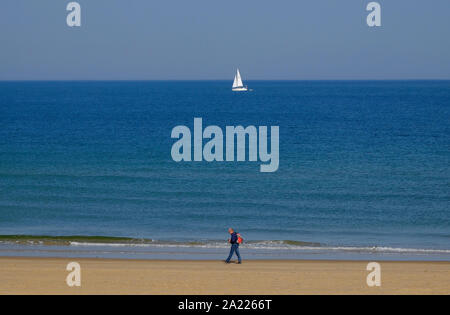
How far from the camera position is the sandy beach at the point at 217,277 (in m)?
18.9

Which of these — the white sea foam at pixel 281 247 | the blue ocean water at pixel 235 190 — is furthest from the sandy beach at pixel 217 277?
the blue ocean water at pixel 235 190

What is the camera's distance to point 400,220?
31.0 m

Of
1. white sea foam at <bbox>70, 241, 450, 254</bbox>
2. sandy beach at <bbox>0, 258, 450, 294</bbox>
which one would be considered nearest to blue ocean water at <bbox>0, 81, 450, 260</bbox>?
white sea foam at <bbox>70, 241, 450, 254</bbox>

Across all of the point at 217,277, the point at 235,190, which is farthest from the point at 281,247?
the point at 235,190

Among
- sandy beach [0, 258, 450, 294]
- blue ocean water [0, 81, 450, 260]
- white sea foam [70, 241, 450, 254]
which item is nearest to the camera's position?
sandy beach [0, 258, 450, 294]

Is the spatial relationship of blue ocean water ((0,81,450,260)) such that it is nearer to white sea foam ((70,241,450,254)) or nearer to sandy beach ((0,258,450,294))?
white sea foam ((70,241,450,254))

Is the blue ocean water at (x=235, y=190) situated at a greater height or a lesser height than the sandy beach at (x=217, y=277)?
greater

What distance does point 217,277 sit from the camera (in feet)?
67.7

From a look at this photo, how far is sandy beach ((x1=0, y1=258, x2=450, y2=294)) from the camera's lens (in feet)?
62.0

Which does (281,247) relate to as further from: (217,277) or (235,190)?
(235,190)

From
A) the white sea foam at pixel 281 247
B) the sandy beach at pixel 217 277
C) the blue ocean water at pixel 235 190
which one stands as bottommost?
the sandy beach at pixel 217 277

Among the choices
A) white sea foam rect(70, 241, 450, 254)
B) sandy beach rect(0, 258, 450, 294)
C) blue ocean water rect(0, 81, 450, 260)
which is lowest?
sandy beach rect(0, 258, 450, 294)

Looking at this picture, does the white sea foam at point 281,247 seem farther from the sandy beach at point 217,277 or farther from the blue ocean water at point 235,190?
the sandy beach at point 217,277
